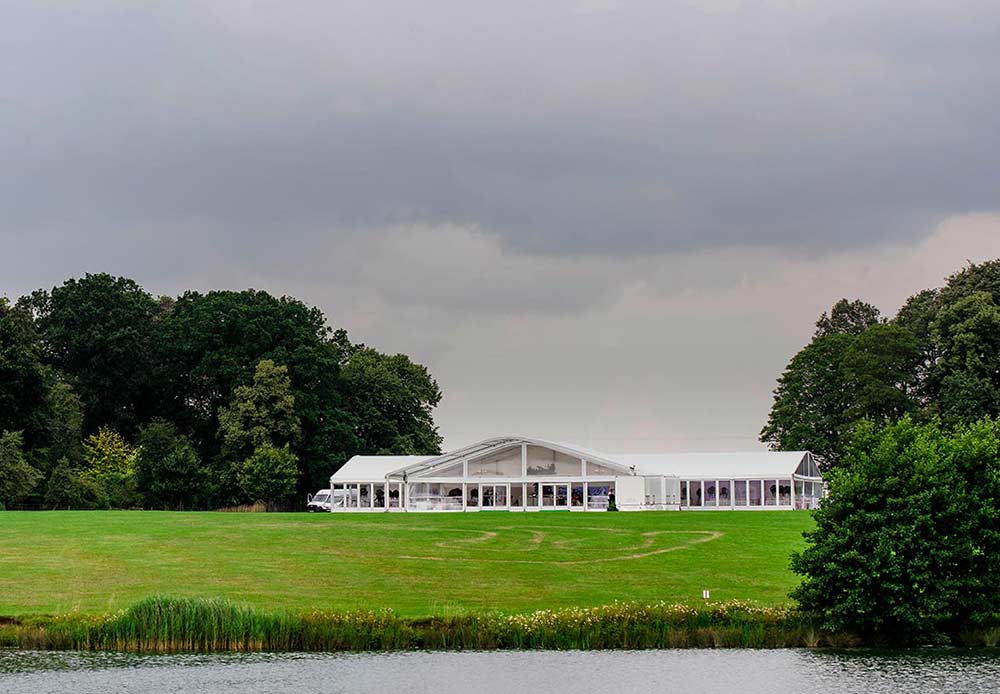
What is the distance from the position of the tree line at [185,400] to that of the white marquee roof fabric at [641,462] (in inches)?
210

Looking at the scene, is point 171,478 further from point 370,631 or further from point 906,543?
point 906,543

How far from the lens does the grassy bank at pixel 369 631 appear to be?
37.1 meters

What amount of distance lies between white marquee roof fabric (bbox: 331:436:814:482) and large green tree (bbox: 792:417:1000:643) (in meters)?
49.8

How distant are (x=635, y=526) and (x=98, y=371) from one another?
63083 millimetres

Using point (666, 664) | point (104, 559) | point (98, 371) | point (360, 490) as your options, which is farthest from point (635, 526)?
point (98, 371)

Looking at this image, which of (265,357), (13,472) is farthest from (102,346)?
(13,472)

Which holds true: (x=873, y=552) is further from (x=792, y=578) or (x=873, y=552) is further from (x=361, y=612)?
(x=361, y=612)

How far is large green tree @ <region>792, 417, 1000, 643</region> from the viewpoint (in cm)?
3797

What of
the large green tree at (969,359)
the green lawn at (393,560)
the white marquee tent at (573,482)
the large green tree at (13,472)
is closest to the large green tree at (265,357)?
the white marquee tent at (573,482)

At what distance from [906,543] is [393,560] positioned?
67.1 ft

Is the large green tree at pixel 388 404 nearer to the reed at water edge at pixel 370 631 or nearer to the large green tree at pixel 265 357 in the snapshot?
the large green tree at pixel 265 357

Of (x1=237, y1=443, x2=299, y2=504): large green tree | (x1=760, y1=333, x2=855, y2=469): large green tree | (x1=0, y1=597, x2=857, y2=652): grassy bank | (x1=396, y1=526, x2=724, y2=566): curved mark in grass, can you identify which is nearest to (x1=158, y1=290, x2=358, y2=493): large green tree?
(x1=237, y1=443, x2=299, y2=504): large green tree

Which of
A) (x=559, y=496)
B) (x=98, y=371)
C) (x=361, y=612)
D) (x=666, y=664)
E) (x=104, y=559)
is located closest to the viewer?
(x=666, y=664)

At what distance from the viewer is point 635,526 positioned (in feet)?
206
